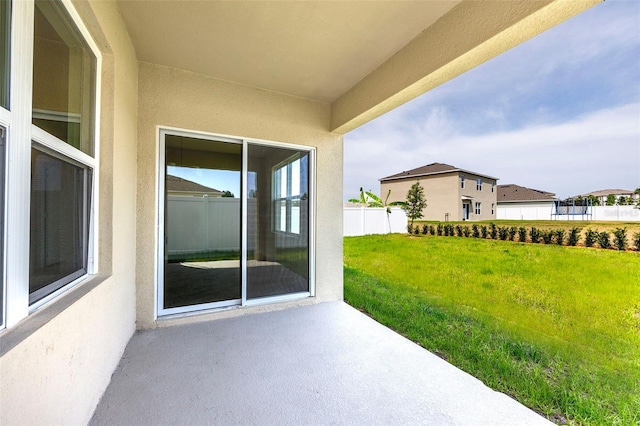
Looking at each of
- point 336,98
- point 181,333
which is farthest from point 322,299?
point 336,98

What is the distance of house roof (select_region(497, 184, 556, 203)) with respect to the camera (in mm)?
3163

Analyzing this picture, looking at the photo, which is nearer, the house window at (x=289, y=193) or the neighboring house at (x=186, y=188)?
the neighboring house at (x=186, y=188)

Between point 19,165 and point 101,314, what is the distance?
3.76ft

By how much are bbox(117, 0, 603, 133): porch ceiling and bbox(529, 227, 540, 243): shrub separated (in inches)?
95.2

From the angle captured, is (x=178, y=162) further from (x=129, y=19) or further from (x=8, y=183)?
(x=8, y=183)

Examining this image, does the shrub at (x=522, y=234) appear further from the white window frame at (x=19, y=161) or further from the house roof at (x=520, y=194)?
the white window frame at (x=19, y=161)

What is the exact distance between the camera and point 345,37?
2.37m

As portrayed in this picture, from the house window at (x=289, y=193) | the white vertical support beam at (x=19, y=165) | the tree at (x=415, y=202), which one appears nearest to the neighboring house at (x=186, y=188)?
the house window at (x=289, y=193)

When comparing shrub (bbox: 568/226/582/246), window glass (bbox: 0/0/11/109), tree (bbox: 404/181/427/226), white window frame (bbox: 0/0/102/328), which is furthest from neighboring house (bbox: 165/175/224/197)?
shrub (bbox: 568/226/582/246)

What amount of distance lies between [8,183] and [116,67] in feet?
5.06

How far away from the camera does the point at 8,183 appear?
0.98 m

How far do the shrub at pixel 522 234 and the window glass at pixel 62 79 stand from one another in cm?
469

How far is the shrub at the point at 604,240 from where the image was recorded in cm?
259

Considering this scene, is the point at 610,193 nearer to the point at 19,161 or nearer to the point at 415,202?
the point at 415,202
